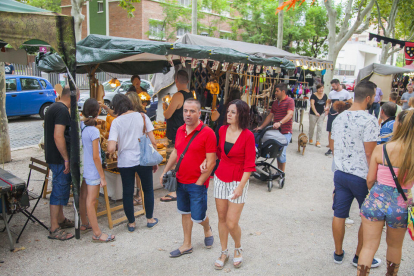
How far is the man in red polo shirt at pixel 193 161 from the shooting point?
131 inches

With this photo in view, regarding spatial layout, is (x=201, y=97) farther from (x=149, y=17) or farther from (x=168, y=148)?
(x=149, y=17)

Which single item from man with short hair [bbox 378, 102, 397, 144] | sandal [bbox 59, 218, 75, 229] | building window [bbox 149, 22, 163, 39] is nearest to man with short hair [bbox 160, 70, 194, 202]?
sandal [bbox 59, 218, 75, 229]

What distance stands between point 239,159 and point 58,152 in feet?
7.39

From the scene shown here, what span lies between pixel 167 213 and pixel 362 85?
3199mm

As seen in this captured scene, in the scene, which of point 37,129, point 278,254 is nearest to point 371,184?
point 278,254

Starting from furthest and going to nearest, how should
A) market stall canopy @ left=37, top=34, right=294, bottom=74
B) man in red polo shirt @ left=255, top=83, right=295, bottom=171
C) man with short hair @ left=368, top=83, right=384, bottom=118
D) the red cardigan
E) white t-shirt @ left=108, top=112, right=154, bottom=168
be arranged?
1. man with short hair @ left=368, top=83, right=384, bottom=118
2. man in red polo shirt @ left=255, top=83, right=295, bottom=171
3. market stall canopy @ left=37, top=34, right=294, bottom=74
4. white t-shirt @ left=108, top=112, right=154, bottom=168
5. the red cardigan

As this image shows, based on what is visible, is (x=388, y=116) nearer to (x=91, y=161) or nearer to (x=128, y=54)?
(x=128, y=54)

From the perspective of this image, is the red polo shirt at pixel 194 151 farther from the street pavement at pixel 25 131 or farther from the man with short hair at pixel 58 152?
the street pavement at pixel 25 131

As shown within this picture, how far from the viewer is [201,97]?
29.0 ft

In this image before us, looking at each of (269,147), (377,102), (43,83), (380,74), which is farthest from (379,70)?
(43,83)

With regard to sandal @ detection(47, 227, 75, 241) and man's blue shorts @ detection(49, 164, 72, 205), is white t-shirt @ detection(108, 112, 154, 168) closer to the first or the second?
man's blue shorts @ detection(49, 164, 72, 205)

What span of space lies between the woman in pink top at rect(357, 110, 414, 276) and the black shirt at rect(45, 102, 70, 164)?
132 inches

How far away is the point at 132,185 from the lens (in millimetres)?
4066

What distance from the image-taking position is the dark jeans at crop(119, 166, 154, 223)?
4.02 metres
